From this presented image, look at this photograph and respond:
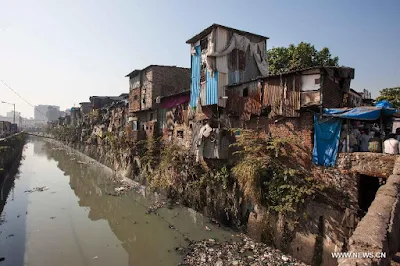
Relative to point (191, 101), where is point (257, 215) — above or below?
below

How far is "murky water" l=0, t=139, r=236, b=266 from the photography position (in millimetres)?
9180

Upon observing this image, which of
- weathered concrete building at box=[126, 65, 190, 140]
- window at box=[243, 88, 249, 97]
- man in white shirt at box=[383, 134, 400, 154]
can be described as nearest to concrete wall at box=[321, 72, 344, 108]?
man in white shirt at box=[383, 134, 400, 154]

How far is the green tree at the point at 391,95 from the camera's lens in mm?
16469

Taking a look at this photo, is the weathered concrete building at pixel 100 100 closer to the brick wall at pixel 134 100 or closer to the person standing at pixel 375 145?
the brick wall at pixel 134 100

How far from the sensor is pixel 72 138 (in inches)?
1837

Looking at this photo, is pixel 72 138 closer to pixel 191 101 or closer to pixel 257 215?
pixel 191 101

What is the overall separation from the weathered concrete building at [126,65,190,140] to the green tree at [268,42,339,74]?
7783 mm

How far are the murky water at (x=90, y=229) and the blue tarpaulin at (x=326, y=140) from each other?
4952 mm

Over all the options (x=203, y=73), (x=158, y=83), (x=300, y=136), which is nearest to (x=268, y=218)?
(x=300, y=136)

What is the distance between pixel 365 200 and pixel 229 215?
215 inches

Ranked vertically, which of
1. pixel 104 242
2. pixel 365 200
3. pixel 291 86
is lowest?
pixel 104 242

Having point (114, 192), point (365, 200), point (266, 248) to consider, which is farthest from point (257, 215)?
point (114, 192)

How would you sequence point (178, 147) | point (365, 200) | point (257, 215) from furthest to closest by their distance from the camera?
point (178, 147), point (257, 215), point (365, 200)

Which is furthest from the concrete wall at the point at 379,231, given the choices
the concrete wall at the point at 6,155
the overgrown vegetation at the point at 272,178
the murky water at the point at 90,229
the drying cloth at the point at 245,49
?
the concrete wall at the point at 6,155
